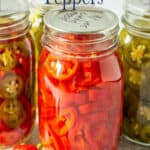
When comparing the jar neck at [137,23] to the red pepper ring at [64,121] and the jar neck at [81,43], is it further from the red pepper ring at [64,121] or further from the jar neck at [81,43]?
the red pepper ring at [64,121]

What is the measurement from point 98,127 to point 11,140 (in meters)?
0.17

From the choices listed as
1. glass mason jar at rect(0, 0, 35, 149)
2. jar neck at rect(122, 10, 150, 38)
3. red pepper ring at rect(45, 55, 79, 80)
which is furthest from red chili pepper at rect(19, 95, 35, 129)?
jar neck at rect(122, 10, 150, 38)

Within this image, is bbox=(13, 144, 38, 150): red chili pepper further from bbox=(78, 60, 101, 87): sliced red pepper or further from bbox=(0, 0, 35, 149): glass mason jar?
bbox=(78, 60, 101, 87): sliced red pepper

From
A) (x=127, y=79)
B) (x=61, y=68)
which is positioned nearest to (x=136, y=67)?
(x=127, y=79)

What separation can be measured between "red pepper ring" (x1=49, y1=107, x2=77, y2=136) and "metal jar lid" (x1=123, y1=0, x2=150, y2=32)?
17 centimetres

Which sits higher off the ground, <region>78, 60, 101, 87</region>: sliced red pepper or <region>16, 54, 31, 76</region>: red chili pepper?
<region>78, 60, 101, 87</region>: sliced red pepper

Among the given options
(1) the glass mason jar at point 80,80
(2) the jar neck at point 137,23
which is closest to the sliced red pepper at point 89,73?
(1) the glass mason jar at point 80,80

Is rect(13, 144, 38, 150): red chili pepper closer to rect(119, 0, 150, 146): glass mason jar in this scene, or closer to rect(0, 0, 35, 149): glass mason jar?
rect(0, 0, 35, 149): glass mason jar

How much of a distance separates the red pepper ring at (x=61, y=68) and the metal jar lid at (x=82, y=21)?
0.15 feet

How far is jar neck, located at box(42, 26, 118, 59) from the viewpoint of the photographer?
2.30 ft

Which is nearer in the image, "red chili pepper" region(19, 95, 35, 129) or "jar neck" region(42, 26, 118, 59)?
"jar neck" region(42, 26, 118, 59)

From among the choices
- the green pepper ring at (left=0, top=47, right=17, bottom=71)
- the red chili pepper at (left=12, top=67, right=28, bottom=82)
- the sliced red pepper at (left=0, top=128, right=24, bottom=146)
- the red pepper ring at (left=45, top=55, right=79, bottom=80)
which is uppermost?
the red pepper ring at (left=45, top=55, right=79, bottom=80)

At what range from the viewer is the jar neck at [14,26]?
0.76 m

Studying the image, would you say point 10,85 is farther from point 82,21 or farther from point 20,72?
point 82,21
